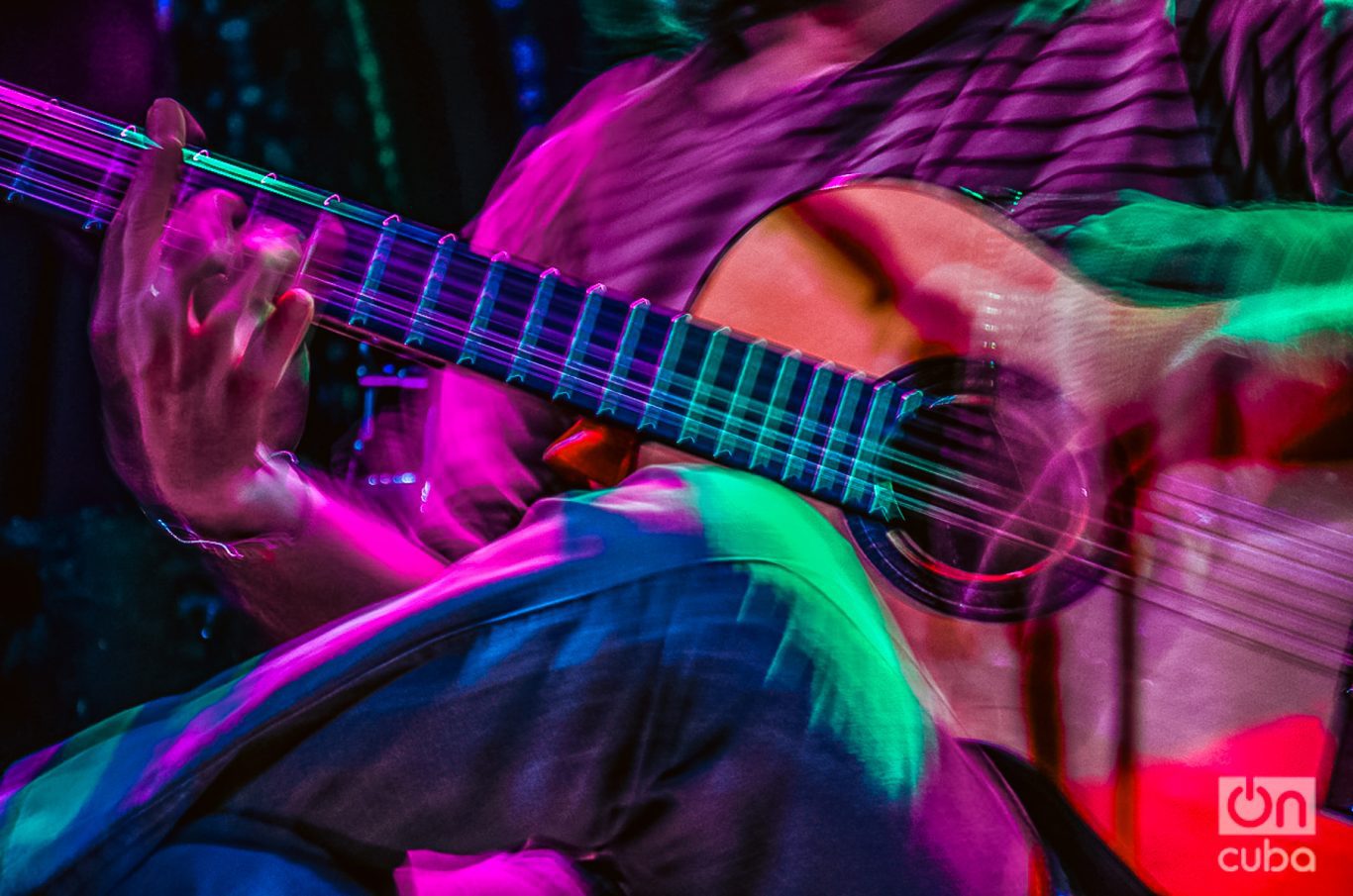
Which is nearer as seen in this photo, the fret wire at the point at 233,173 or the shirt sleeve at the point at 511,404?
the fret wire at the point at 233,173

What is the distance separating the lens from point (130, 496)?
41.3 inches

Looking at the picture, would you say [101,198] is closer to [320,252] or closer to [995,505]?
[320,252]

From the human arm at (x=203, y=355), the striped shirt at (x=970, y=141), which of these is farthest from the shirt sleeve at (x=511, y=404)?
the human arm at (x=203, y=355)

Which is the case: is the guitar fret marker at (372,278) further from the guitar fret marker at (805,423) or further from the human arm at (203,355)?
the guitar fret marker at (805,423)

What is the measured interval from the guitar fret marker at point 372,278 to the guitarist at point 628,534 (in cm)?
4

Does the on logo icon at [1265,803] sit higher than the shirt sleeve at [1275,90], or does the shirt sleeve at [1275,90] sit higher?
the shirt sleeve at [1275,90]

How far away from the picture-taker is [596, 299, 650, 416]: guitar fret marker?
2.29 feet

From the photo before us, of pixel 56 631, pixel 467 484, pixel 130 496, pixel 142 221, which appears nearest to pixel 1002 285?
pixel 467 484

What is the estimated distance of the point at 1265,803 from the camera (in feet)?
2.23

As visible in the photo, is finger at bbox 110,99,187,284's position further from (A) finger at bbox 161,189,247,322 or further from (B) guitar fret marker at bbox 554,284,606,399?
(B) guitar fret marker at bbox 554,284,606,399

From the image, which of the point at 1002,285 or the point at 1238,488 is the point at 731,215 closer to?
the point at 1002,285

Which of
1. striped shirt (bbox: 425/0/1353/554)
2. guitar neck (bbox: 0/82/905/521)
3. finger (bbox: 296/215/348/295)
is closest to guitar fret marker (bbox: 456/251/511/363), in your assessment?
guitar neck (bbox: 0/82/905/521)

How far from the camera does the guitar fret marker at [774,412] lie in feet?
2.25

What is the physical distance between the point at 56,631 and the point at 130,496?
17cm
